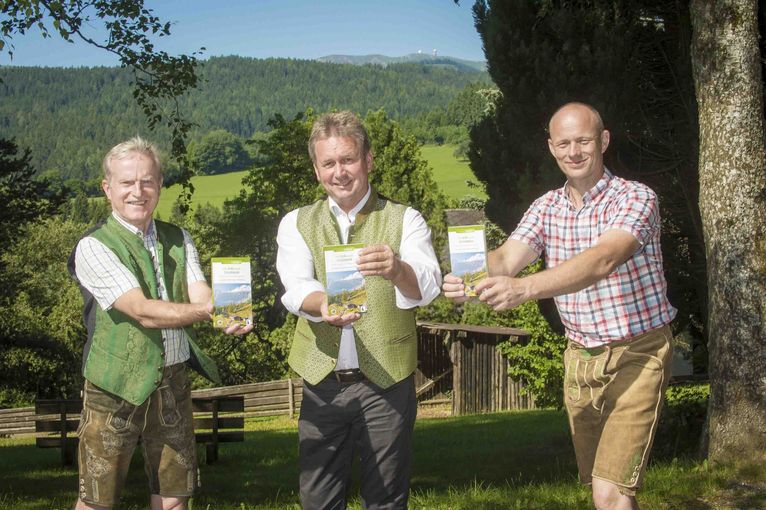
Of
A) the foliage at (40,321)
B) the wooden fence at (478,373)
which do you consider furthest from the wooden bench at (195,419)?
the wooden fence at (478,373)

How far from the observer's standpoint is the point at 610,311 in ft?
13.1

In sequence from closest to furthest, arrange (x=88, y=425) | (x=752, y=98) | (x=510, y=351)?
(x=88, y=425), (x=752, y=98), (x=510, y=351)

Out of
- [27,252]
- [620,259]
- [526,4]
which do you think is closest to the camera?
[620,259]

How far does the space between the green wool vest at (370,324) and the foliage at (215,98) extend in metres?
124

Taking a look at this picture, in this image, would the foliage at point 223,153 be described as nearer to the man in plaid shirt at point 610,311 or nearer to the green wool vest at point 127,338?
the green wool vest at point 127,338

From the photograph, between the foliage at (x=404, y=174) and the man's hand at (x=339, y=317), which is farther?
the foliage at (x=404, y=174)

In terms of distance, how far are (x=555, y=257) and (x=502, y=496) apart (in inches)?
122

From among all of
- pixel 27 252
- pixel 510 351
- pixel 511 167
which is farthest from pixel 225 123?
pixel 511 167

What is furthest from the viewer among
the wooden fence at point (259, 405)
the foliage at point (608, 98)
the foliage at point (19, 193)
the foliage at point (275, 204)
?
the foliage at point (275, 204)

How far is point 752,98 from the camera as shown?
8156mm

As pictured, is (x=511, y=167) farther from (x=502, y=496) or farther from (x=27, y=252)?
(x=27, y=252)

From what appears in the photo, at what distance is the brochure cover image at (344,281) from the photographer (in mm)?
3541

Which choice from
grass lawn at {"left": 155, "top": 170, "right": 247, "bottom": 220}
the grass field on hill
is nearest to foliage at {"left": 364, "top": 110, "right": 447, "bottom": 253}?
the grass field on hill

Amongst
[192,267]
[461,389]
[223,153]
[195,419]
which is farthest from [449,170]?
[192,267]
